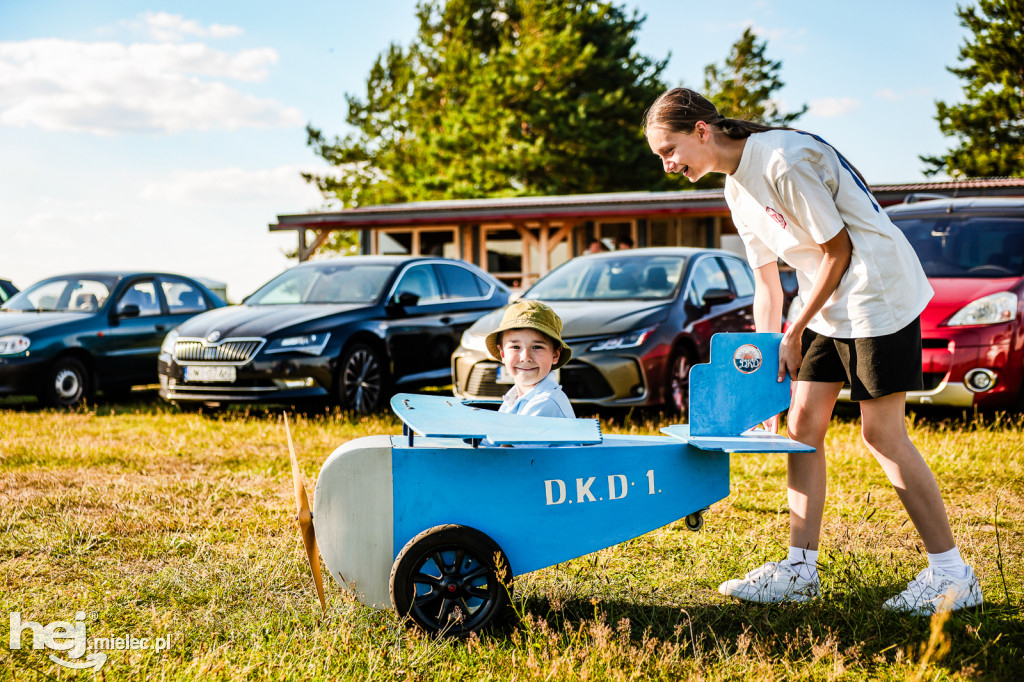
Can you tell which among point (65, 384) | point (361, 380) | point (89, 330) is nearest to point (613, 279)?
point (361, 380)

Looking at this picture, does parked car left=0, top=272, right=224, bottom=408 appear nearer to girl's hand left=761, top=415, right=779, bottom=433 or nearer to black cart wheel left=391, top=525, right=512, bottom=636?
black cart wheel left=391, top=525, right=512, bottom=636

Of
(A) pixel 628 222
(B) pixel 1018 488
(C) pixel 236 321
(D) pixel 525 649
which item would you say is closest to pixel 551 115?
(A) pixel 628 222

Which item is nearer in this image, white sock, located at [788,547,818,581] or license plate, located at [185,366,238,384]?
white sock, located at [788,547,818,581]

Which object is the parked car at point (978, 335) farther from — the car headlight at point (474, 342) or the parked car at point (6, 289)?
the parked car at point (6, 289)

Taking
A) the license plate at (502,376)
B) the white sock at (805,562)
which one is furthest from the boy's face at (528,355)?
the license plate at (502,376)

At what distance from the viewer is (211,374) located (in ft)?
25.1

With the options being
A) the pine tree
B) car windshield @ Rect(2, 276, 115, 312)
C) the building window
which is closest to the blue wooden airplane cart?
car windshield @ Rect(2, 276, 115, 312)

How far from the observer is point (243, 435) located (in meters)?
6.91

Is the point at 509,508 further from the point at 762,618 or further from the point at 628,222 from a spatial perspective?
the point at 628,222

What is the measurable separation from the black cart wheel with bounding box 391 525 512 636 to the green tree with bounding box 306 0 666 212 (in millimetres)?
28966

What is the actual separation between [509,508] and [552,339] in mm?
806

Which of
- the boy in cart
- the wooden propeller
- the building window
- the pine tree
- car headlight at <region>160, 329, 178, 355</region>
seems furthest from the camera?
the pine tree

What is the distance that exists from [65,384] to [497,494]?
25.5 feet

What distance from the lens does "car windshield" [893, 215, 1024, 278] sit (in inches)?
267
